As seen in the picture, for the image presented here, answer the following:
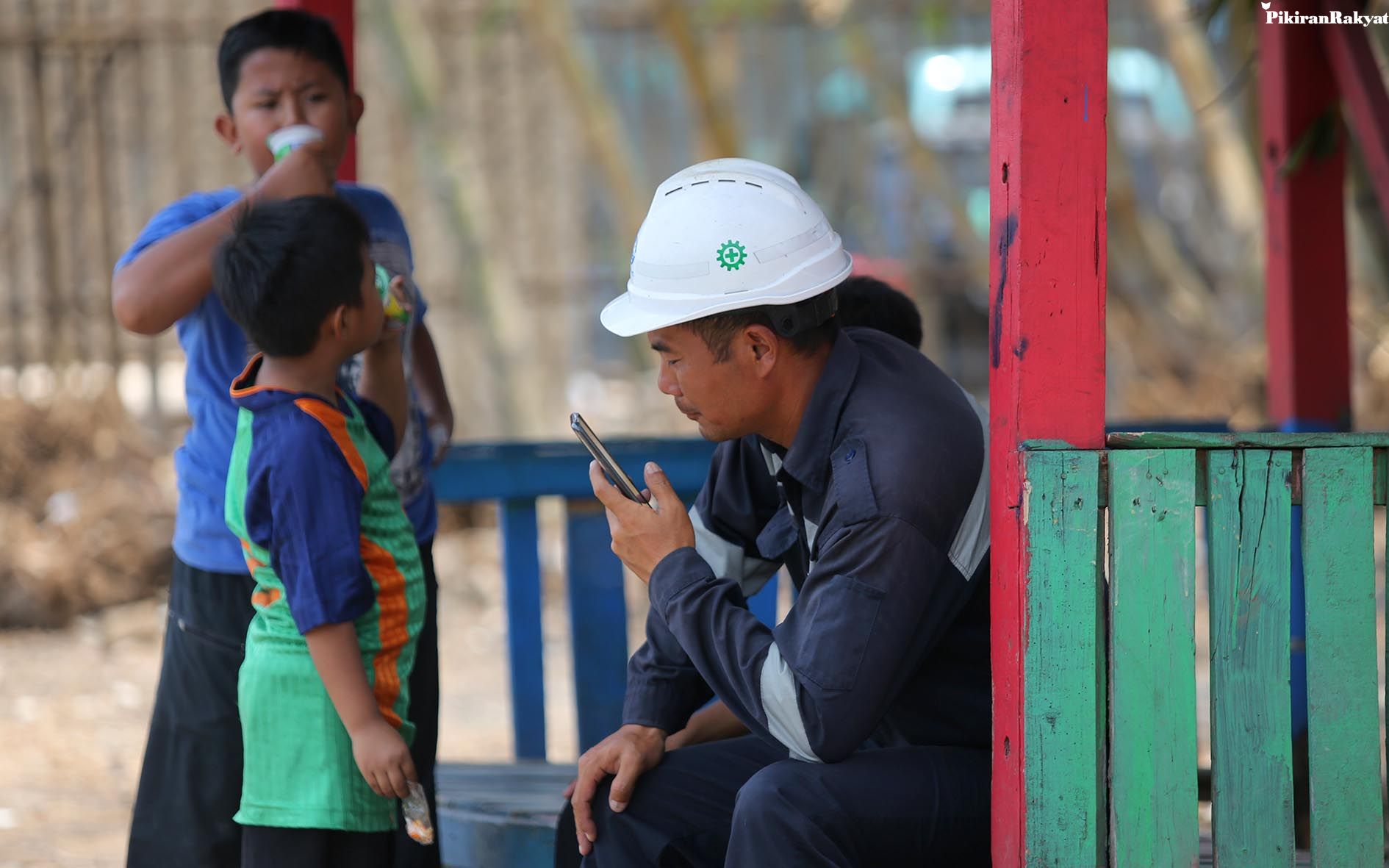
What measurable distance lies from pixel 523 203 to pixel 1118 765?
29.9 ft

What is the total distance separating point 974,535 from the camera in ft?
7.39

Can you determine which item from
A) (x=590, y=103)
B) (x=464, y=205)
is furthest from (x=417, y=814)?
(x=590, y=103)

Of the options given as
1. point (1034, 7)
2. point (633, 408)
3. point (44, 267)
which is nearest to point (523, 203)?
point (633, 408)

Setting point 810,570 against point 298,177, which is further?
point 298,177

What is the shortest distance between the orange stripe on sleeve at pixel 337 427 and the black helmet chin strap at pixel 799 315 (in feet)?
2.49

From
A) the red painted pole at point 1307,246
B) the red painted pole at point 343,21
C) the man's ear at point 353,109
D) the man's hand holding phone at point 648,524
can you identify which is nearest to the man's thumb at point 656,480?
the man's hand holding phone at point 648,524

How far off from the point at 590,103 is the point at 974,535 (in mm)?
7411

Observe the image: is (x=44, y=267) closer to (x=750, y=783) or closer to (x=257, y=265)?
(x=257, y=265)

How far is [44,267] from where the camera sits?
9.19m

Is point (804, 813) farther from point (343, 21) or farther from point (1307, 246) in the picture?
point (1307, 246)

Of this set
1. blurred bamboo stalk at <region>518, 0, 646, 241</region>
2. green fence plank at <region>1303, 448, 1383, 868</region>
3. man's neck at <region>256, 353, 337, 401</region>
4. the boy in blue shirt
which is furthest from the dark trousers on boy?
blurred bamboo stalk at <region>518, 0, 646, 241</region>

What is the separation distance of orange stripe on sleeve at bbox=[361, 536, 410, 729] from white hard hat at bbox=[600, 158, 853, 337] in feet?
2.12

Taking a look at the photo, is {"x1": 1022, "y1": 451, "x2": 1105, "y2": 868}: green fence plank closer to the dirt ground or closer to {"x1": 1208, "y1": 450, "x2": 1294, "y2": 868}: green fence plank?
{"x1": 1208, "y1": 450, "x2": 1294, "y2": 868}: green fence plank

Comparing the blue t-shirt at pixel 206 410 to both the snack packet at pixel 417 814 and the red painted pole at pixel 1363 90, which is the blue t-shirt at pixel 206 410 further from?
the red painted pole at pixel 1363 90
